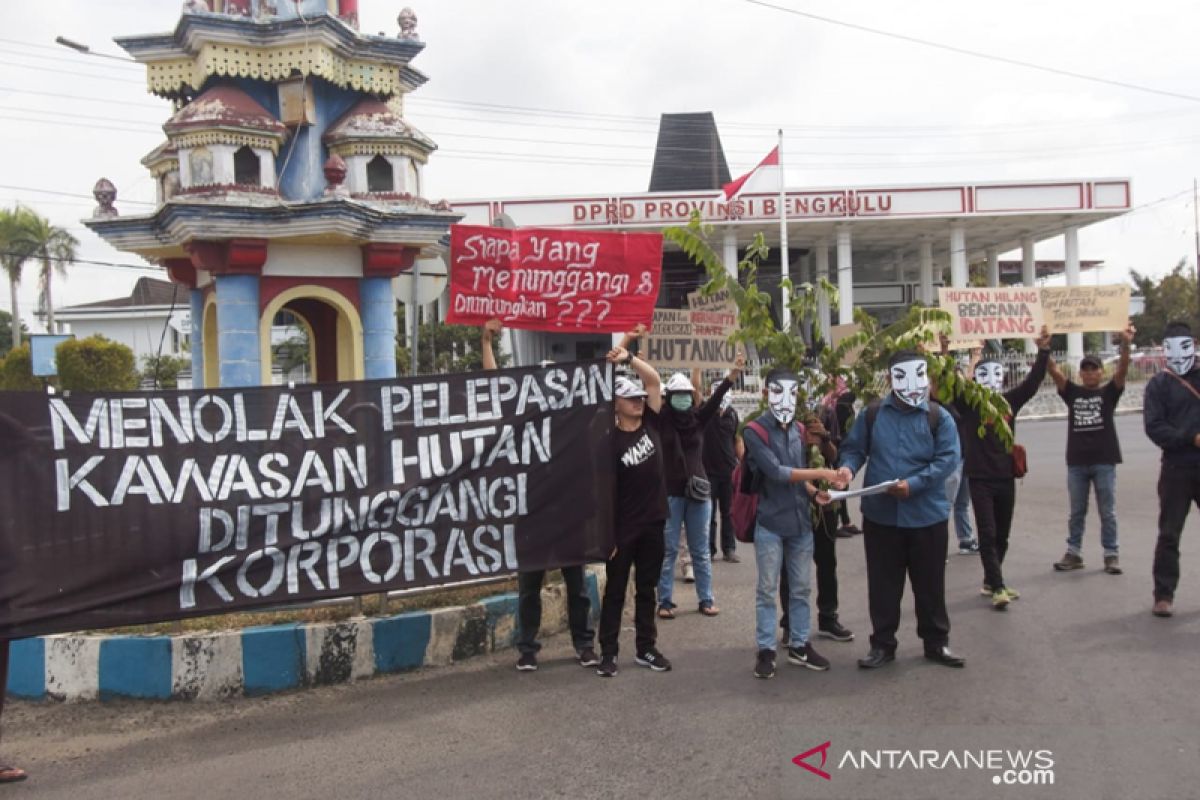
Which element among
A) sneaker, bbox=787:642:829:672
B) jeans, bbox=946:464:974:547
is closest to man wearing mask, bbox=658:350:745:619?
sneaker, bbox=787:642:829:672

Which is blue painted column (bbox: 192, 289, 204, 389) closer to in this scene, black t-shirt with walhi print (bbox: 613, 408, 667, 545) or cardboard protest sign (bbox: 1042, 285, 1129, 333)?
black t-shirt with walhi print (bbox: 613, 408, 667, 545)

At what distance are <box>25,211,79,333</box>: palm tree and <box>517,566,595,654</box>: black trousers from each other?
1938 inches

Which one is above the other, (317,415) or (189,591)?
(317,415)

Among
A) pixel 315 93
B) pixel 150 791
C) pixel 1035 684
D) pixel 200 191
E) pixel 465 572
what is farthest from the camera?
pixel 315 93

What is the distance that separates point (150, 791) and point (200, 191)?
5766 millimetres

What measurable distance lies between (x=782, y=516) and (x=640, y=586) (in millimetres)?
983

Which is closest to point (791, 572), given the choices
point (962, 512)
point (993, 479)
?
point (993, 479)

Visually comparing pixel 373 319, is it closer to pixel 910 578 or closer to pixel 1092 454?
pixel 910 578

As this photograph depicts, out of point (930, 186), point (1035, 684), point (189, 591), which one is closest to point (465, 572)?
point (189, 591)

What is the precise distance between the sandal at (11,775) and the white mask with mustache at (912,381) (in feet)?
16.5

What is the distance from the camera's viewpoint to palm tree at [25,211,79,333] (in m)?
47.5

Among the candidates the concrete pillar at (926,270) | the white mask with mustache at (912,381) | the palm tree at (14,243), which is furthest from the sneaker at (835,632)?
the palm tree at (14,243)

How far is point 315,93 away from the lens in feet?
31.6

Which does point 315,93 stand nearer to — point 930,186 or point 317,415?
point 317,415
